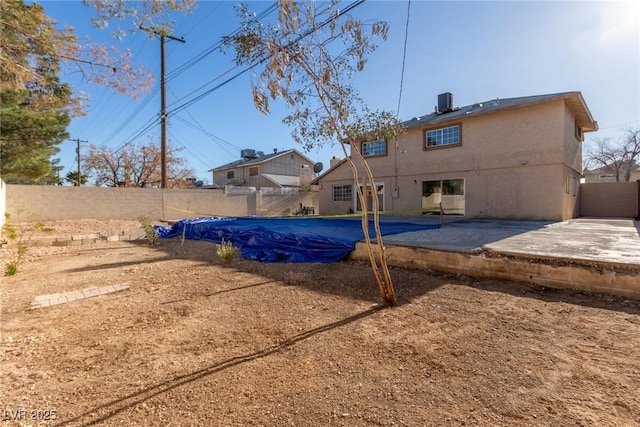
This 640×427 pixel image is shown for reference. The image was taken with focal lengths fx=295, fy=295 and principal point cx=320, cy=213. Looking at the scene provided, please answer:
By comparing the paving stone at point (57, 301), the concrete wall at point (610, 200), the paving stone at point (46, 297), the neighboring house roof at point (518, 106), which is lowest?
the paving stone at point (57, 301)

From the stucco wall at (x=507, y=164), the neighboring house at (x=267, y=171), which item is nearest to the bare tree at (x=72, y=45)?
the stucco wall at (x=507, y=164)

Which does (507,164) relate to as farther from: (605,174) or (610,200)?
(605,174)

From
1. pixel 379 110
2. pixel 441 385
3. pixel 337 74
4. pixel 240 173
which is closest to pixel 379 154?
pixel 379 110

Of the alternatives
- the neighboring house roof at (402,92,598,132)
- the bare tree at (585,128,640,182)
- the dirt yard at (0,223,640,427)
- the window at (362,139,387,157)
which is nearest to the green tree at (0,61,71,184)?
the dirt yard at (0,223,640,427)

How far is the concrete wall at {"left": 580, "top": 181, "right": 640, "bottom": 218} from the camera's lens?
43.7 feet

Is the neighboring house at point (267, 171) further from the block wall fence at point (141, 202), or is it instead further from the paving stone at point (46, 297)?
the paving stone at point (46, 297)

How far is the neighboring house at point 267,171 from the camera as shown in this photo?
Answer: 27.4 meters

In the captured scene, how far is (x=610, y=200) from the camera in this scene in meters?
13.9

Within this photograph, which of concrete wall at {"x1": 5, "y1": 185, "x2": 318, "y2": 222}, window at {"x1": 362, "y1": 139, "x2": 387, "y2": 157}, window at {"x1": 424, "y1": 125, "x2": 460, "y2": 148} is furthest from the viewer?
window at {"x1": 362, "y1": 139, "x2": 387, "y2": 157}

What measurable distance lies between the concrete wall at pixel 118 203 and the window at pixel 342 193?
18.1 ft

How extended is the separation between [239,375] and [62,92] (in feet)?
21.2

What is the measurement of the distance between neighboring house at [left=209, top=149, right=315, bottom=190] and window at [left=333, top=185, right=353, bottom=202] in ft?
31.8

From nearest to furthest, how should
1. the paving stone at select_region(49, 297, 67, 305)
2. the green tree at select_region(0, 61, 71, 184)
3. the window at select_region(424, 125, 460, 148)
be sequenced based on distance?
the paving stone at select_region(49, 297, 67, 305) → the green tree at select_region(0, 61, 71, 184) → the window at select_region(424, 125, 460, 148)

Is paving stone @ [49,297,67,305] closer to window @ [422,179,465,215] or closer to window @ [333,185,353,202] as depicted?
window @ [422,179,465,215]
